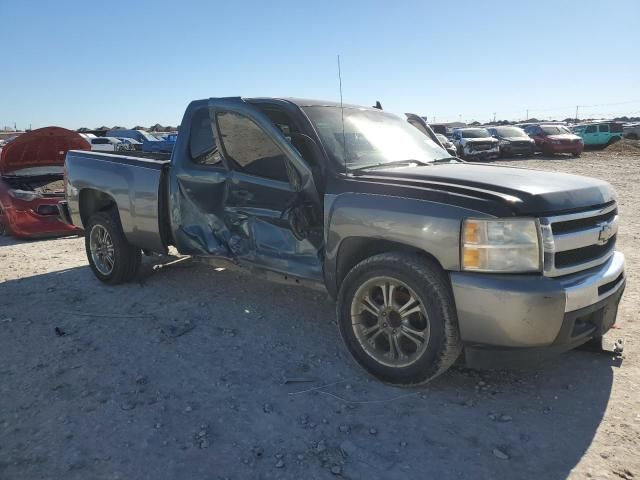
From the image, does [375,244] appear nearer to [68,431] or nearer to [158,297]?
[68,431]

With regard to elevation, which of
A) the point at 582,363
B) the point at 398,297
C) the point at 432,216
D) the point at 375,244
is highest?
the point at 432,216

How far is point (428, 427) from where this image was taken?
2.92m

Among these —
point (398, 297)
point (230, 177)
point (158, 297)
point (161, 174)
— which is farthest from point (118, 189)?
point (398, 297)

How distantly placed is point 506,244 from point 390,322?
3.02ft

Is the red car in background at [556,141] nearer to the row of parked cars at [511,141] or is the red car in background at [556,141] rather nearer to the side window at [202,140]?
the row of parked cars at [511,141]

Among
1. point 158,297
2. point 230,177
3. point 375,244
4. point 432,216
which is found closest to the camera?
point 432,216

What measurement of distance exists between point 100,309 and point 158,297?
561 mm

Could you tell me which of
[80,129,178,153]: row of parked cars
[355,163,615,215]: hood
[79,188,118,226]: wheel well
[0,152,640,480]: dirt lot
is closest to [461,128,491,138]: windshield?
[80,129,178,153]: row of parked cars

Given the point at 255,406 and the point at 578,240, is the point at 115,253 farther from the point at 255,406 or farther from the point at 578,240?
the point at 578,240

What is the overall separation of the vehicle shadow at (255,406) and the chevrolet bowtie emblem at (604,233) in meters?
0.92

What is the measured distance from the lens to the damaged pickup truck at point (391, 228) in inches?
113

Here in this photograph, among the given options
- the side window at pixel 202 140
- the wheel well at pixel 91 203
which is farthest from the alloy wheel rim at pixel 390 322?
the wheel well at pixel 91 203

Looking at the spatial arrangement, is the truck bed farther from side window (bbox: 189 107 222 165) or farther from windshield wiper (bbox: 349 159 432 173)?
windshield wiper (bbox: 349 159 432 173)

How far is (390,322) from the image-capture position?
3.36 m
